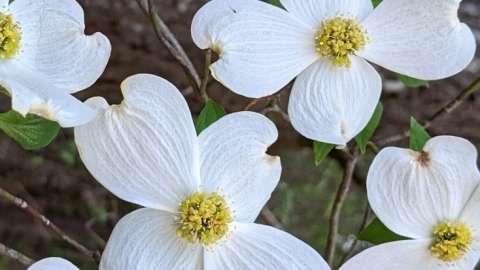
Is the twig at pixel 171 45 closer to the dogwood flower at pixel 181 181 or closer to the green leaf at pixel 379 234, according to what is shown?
the dogwood flower at pixel 181 181

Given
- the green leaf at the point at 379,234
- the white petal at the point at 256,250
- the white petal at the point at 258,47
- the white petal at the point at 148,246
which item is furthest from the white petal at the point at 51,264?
the green leaf at the point at 379,234

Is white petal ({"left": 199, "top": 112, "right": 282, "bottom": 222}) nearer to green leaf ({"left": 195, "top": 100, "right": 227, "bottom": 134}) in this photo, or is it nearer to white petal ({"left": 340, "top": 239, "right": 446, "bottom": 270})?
green leaf ({"left": 195, "top": 100, "right": 227, "bottom": 134})

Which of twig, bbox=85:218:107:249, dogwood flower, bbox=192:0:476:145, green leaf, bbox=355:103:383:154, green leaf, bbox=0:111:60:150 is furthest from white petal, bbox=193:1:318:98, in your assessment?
twig, bbox=85:218:107:249

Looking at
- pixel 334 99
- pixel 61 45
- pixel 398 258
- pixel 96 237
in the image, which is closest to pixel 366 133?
pixel 334 99

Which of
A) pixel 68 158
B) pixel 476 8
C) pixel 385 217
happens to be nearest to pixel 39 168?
pixel 68 158

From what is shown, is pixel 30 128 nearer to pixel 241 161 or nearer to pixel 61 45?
pixel 61 45

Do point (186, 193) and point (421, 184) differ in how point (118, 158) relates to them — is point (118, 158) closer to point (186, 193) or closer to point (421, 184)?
point (186, 193)
